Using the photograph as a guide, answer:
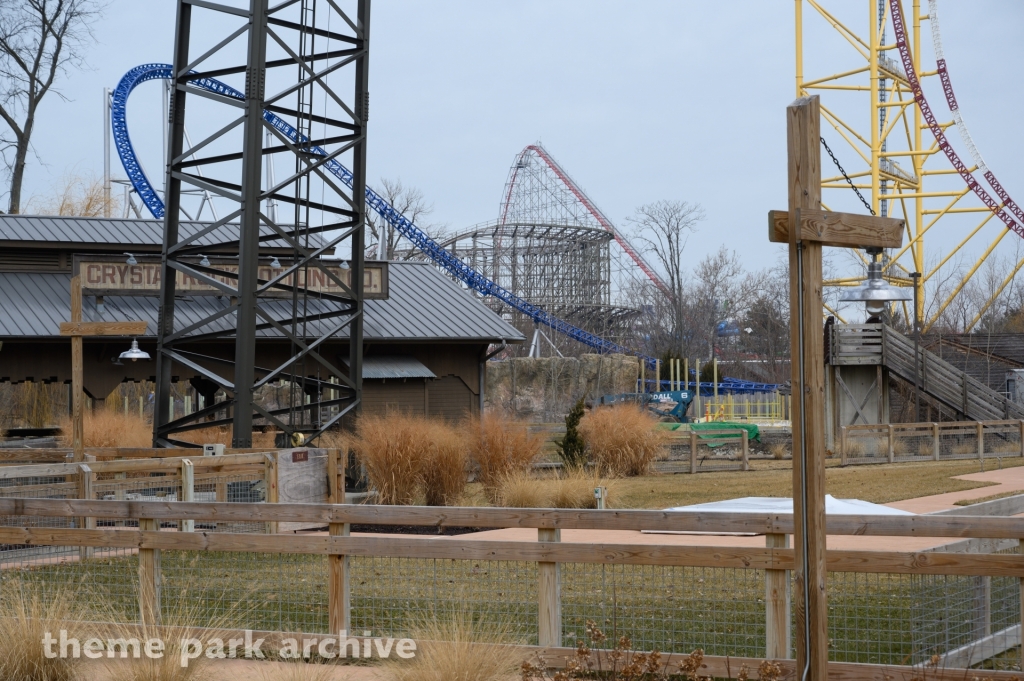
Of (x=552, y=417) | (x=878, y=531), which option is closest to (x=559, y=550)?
(x=878, y=531)

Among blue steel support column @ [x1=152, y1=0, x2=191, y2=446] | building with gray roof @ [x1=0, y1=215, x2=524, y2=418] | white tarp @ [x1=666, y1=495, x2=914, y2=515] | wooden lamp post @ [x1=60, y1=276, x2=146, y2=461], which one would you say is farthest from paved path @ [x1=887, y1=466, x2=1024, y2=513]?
blue steel support column @ [x1=152, y1=0, x2=191, y2=446]

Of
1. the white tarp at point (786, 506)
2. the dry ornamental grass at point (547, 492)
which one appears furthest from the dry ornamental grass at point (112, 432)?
the white tarp at point (786, 506)

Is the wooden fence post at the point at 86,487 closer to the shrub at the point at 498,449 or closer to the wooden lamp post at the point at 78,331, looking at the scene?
the wooden lamp post at the point at 78,331

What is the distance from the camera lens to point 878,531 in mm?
5852

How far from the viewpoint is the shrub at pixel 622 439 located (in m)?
21.8

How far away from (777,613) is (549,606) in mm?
1251

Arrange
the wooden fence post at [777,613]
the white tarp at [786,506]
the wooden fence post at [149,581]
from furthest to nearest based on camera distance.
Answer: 1. the white tarp at [786,506]
2. the wooden fence post at [149,581]
3. the wooden fence post at [777,613]

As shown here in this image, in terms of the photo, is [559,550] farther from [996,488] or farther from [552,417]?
[552,417]

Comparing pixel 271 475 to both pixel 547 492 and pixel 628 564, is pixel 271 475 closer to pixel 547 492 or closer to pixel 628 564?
pixel 547 492

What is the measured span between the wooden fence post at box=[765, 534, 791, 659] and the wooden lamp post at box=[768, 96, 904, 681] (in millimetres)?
1475

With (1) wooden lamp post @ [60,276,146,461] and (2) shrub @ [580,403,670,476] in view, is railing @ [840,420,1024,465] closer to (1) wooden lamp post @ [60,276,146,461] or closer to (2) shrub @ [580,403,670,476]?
(2) shrub @ [580,403,670,476]

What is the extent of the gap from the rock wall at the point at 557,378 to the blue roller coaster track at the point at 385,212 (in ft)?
16.0

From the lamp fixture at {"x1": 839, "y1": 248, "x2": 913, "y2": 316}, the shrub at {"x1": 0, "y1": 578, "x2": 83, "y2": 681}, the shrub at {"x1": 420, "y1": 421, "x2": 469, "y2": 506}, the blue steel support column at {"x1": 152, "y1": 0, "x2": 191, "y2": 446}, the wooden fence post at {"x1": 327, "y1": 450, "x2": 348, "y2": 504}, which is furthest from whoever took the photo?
the blue steel support column at {"x1": 152, "y1": 0, "x2": 191, "y2": 446}

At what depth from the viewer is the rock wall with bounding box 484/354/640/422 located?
49469mm
